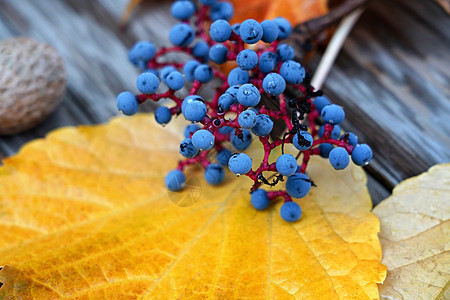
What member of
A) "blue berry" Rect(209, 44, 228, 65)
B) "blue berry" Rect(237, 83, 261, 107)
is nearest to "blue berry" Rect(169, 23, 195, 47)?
"blue berry" Rect(209, 44, 228, 65)

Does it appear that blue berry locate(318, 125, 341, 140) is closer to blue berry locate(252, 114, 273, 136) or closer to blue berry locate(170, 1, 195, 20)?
blue berry locate(252, 114, 273, 136)

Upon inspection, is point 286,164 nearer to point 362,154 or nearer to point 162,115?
point 362,154

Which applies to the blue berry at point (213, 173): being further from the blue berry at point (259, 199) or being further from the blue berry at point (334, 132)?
the blue berry at point (334, 132)

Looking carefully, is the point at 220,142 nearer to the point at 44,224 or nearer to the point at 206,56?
the point at 206,56

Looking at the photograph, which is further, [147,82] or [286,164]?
[147,82]

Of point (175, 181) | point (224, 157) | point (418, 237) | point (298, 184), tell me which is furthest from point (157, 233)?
point (418, 237)

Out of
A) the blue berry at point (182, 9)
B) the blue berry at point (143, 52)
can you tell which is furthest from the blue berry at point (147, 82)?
the blue berry at point (182, 9)
